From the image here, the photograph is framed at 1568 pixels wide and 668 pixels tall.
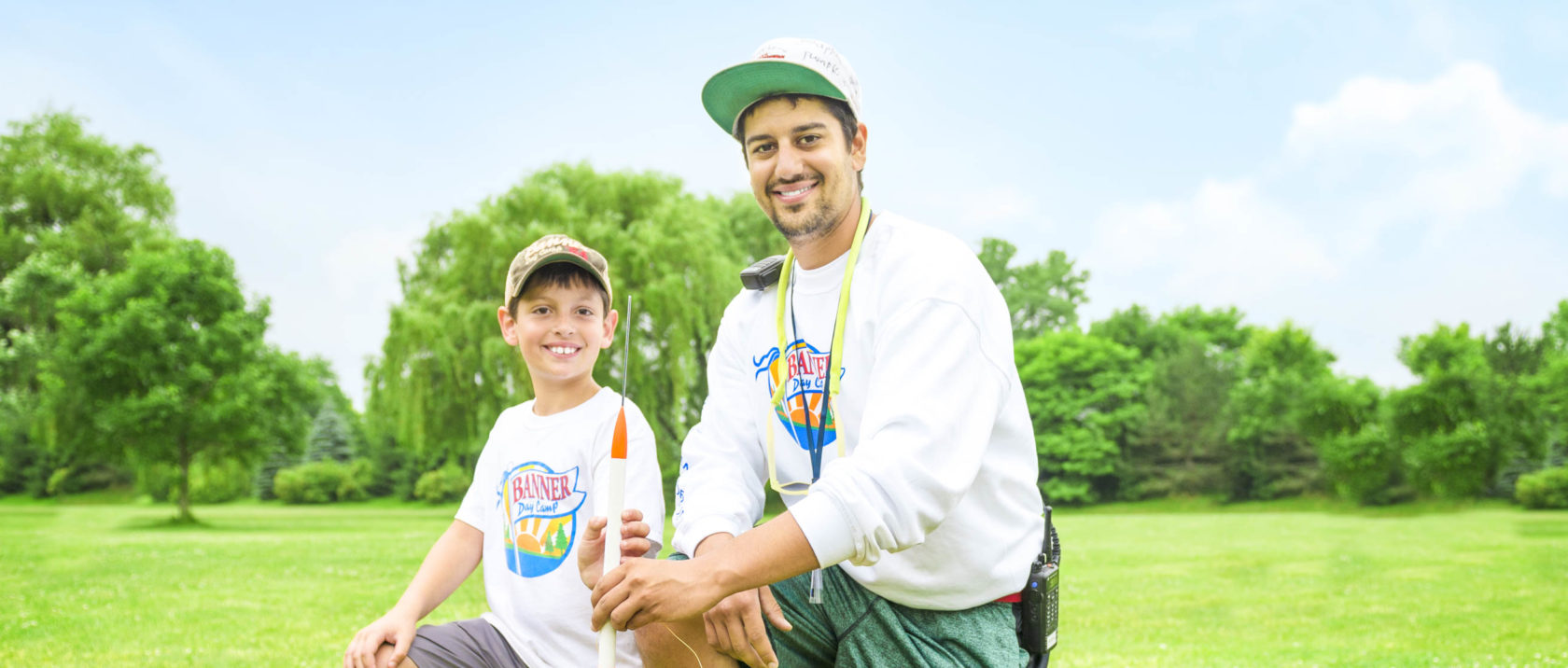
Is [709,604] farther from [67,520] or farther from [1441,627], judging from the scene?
[67,520]

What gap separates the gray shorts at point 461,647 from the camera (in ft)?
9.75

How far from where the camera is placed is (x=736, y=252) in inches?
1097

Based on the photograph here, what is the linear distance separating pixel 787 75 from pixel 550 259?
1.14 meters

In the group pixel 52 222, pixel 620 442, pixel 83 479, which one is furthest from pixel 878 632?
pixel 83 479

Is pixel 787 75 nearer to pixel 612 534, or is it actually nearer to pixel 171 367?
pixel 612 534

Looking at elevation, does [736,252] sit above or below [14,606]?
above

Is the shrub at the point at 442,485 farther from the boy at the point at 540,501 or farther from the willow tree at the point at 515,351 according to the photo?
the boy at the point at 540,501

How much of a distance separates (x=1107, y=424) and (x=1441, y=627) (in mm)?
38854

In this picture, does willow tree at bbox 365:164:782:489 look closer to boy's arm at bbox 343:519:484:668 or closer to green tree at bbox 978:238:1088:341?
boy's arm at bbox 343:519:484:668

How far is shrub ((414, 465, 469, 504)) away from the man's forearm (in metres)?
42.7

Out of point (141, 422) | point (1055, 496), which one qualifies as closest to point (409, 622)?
point (141, 422)

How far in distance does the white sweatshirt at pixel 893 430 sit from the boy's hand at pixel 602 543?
0.18 meters

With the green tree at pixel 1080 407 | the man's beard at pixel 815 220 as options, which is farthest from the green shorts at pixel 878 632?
Result: the green tree at pixel 1080 407

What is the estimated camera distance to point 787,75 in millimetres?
2549
